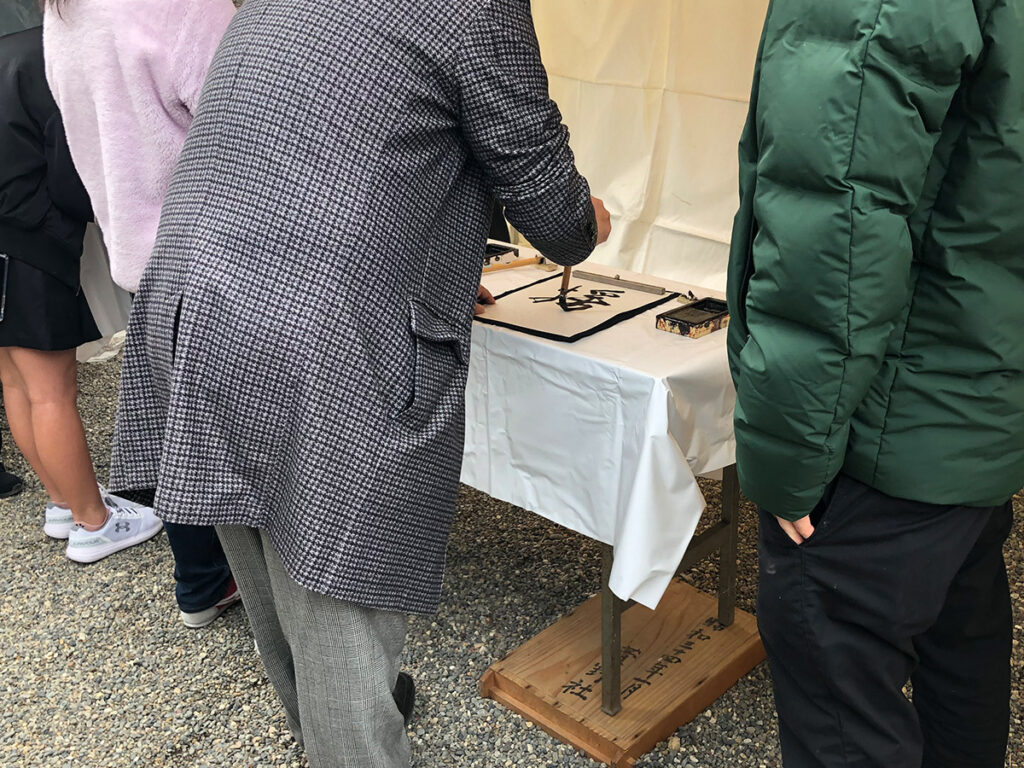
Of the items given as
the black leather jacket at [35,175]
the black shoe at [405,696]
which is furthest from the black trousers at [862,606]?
the black leather jacket at [35,175]

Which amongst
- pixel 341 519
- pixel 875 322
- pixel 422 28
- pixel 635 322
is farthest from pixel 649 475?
pixel 422 28

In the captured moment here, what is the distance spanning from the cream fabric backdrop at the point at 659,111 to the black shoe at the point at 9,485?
7.08ft

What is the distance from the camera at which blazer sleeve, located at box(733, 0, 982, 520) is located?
0.89 metres

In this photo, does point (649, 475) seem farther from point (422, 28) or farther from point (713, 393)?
point (422, 28)

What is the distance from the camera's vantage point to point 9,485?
312cm

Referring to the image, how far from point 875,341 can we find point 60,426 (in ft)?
7.30

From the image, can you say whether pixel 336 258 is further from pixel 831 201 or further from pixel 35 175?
pixel 35 175

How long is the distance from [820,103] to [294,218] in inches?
26.2

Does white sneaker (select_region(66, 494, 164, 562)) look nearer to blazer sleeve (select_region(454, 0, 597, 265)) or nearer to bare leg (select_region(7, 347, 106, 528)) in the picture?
bare leg (select_region(7, 347, 106, 528))

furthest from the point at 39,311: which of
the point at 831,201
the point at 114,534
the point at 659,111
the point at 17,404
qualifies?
the point at 831,201

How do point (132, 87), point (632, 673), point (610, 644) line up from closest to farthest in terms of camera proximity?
point (132, 87)
point (610, 644)
point (632, 673)

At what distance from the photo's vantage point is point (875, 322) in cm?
98

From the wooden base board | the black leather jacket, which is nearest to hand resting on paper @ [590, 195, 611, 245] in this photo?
the wooden base board

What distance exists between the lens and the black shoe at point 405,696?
6.21 feet
